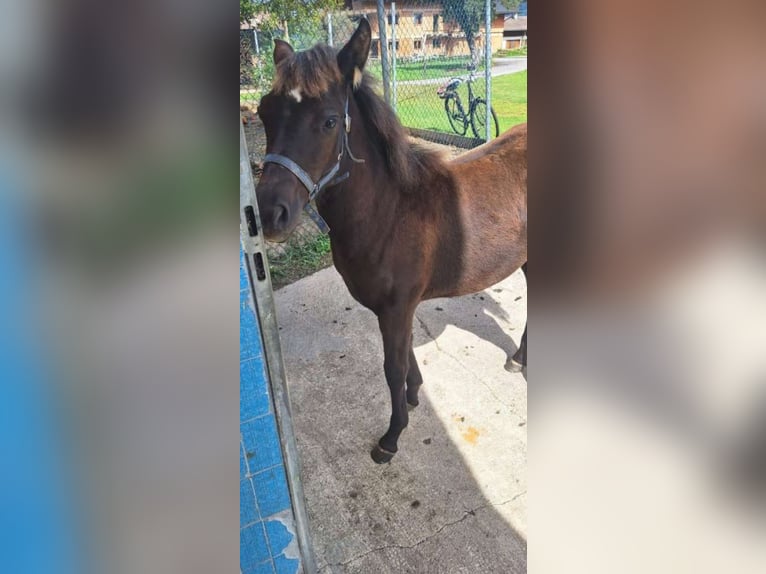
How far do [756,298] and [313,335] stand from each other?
10.4 ft

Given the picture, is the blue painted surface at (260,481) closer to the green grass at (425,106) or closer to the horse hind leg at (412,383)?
the horse hind leg at (412,383)

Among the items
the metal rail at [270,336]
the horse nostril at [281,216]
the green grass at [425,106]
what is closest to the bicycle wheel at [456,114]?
the green grass at [425,106]

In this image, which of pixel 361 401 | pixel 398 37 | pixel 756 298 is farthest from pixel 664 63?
pixel 398 37

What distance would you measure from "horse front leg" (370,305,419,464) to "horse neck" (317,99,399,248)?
0.38 meters

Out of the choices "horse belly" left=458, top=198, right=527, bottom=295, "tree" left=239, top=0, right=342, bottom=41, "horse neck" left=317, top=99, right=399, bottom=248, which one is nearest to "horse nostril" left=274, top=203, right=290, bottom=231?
"horse neck" left=317, top=99, right=399, bottom=248

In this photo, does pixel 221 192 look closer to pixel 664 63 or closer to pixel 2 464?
pixel 2 464

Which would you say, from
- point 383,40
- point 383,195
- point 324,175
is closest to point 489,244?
point 383,195

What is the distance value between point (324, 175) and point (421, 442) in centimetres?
140

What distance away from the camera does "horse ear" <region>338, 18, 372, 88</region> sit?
6.09 ft

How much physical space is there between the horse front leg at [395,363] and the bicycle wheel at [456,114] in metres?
4.90

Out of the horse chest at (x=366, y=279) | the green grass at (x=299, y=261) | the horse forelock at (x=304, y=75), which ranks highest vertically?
the horse forelock at (x=304, y=75)

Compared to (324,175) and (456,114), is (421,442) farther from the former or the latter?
(456,114)

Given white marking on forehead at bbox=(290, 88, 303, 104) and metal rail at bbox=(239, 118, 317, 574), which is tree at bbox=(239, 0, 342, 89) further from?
metal rail at bbox=(239, 118, 317, 574)

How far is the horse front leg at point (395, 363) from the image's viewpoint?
228 centimetres
